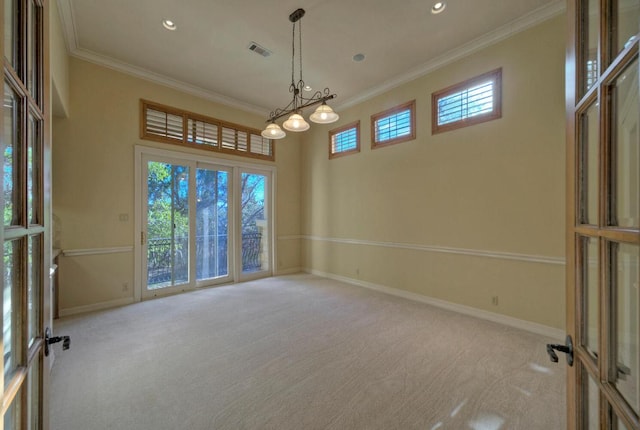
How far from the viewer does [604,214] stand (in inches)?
27.2

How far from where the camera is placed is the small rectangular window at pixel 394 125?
4117 millimetres

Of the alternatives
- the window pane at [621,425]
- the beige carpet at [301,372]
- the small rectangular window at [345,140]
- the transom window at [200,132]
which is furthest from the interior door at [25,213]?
the small rectangular window at [345,140]

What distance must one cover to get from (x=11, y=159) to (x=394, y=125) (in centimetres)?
443

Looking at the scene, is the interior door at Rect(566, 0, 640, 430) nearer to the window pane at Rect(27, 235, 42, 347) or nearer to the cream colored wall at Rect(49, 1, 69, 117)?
the window pane at Rect(27, 235, 42, 347)

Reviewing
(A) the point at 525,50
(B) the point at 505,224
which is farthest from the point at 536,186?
(A) the point at 525,50

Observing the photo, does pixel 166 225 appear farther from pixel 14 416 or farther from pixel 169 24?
pixel 14 416

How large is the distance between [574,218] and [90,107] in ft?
16.8

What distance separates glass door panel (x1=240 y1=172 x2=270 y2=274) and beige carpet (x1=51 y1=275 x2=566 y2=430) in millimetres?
1945

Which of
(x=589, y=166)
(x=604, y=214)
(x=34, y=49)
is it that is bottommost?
(x=604, y=214)

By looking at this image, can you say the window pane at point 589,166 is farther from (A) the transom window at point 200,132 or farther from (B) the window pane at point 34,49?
(A) the transom window at point 200,132

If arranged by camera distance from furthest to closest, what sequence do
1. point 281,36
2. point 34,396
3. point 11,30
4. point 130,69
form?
point 130,69, point 281,36, point 34,396, point 11,30

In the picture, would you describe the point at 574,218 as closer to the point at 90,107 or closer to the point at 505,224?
the point at 505,224

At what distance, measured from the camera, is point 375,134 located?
184 inches

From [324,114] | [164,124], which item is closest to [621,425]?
[324,114]
